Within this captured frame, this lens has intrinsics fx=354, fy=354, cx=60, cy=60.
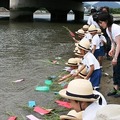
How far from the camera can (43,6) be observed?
1785 inches

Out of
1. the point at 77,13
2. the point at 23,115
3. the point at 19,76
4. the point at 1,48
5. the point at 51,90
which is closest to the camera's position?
the point at 23,115

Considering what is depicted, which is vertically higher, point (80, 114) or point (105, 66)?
point (80, 114)

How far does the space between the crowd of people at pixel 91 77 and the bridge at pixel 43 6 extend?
29934 mm

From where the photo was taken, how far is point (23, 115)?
5.75 metres

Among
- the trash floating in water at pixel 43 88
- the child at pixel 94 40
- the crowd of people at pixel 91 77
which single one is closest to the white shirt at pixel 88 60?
the crowd of people at pixel 91 77

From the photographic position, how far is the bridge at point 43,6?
40.1 m

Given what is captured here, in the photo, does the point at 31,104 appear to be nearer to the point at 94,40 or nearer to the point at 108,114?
the point at 94,40

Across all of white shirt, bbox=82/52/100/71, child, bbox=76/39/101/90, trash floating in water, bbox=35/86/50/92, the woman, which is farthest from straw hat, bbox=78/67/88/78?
trash floating in water, bbox=35/86/50/92

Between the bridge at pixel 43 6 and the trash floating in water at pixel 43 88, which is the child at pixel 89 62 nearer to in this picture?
the trash floating in water at pixel 43 88

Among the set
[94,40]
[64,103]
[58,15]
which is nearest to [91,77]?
[64,103]

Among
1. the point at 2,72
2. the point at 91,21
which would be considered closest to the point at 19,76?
the point at 2,72

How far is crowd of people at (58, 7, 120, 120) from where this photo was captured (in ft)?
11.1

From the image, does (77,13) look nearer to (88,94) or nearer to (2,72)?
(2,72)

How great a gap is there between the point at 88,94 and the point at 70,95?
0.58 feet
